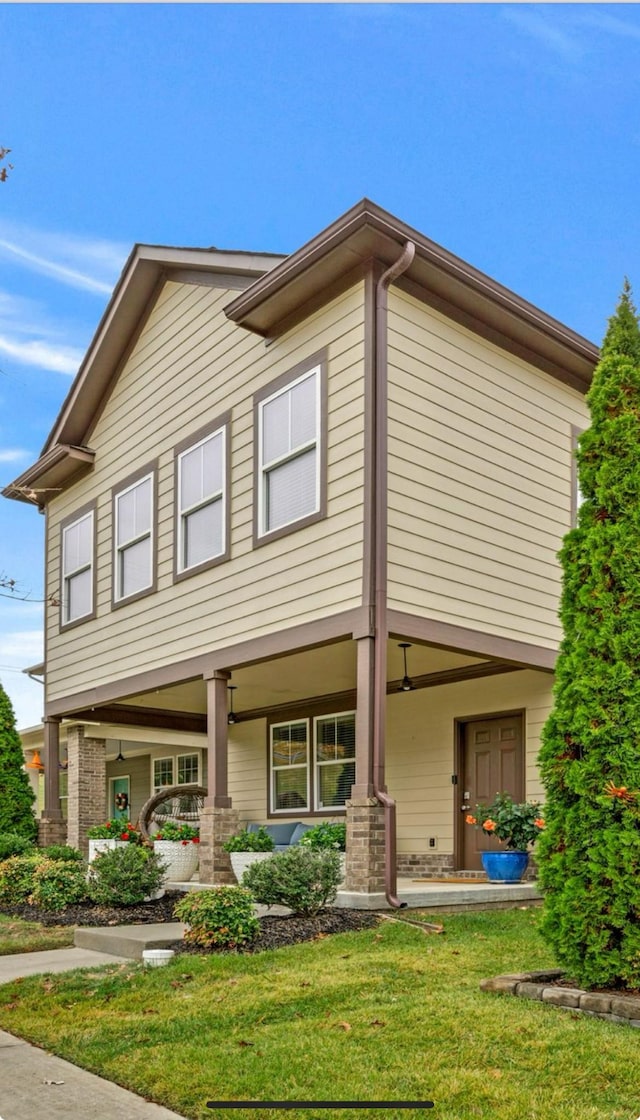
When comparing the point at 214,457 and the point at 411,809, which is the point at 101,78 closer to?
the point at 214,457

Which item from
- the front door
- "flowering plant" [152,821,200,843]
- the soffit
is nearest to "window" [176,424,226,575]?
the soffit

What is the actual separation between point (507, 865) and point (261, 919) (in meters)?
3.33

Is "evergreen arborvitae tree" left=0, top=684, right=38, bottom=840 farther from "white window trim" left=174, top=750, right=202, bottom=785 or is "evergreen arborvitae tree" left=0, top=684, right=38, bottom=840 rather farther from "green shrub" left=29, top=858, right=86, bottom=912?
"green shrub" left=29, top=858, right=86, bottom=912

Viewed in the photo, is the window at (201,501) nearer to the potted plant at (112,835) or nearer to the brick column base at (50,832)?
the potted plant at (112,835)

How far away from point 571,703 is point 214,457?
291 inches

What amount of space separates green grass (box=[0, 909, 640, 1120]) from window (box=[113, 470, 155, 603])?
737 cm

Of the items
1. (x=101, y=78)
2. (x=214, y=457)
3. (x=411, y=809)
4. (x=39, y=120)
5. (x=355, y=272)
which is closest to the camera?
(x=39, y=120)

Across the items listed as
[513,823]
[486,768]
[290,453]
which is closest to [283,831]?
[486,768]

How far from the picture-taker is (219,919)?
8.30m

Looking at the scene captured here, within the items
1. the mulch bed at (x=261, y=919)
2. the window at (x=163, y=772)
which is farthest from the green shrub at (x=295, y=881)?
the window at (x=163, y=772)

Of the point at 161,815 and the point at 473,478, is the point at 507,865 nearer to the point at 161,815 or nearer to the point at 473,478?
the point at 473,478

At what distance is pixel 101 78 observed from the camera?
32.2ft

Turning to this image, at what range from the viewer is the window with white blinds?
1108cm

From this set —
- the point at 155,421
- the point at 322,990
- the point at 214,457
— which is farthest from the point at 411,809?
the point at 322,990
